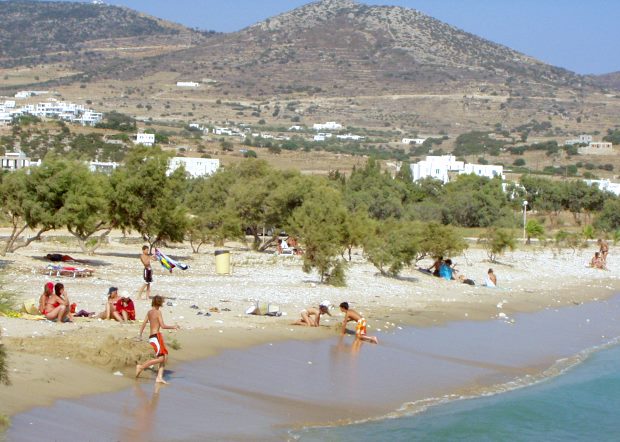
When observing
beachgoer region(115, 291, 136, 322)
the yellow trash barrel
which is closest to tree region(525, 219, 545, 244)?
the yellow trash barrel

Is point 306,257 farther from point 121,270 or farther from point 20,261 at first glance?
point 20,261

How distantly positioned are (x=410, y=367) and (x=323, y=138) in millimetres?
132240

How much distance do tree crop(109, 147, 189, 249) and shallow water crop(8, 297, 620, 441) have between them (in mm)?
11649

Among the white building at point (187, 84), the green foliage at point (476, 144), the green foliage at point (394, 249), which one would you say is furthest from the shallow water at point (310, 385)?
the white building at point (187, 84)

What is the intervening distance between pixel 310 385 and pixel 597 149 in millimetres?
120718

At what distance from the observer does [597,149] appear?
130 metres

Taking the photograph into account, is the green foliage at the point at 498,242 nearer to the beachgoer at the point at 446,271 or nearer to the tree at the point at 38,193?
the beachgoer at the point at 446,271

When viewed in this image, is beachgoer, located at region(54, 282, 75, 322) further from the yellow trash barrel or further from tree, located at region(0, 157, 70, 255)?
the yellow trash barrel

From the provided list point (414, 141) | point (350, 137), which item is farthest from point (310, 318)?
point (414, 141)

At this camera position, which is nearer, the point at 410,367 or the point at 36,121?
the point at 410,367

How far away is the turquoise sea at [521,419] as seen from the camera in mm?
13230

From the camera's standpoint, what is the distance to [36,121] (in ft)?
363

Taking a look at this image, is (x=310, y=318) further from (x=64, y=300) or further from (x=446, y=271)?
(x=446, y=271)

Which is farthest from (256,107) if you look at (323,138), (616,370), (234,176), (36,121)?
(616,370)
